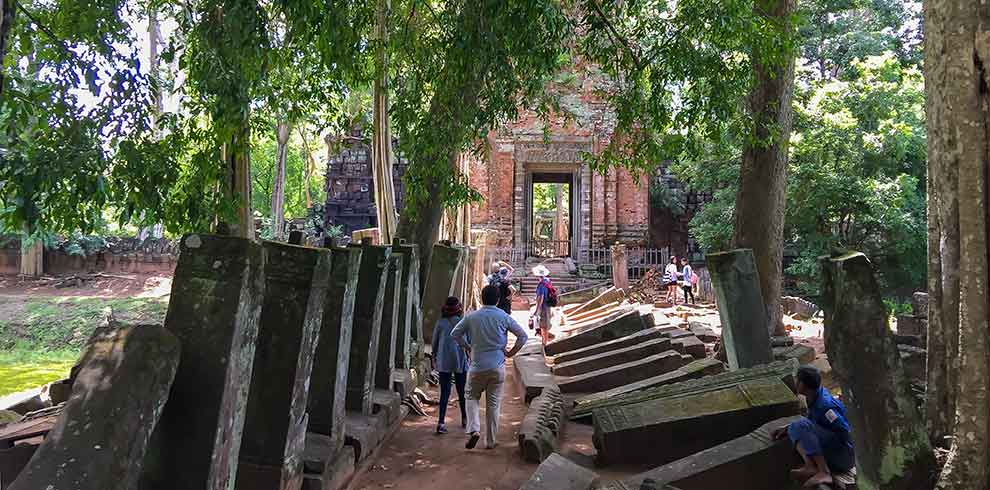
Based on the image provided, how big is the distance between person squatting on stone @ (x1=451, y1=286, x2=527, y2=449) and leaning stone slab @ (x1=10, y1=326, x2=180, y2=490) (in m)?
2.95

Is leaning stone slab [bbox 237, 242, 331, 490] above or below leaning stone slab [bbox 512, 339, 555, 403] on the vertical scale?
above

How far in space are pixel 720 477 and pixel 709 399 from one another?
3.36 ft

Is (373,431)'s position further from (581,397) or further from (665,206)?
(665,206)

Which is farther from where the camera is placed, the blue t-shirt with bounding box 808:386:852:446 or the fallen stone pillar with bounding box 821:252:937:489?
the blue t-shirt with bounding box 808:386:852:446

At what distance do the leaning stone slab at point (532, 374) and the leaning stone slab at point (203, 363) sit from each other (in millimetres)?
4569

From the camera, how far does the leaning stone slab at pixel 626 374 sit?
7219mm

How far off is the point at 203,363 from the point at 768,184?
709cm

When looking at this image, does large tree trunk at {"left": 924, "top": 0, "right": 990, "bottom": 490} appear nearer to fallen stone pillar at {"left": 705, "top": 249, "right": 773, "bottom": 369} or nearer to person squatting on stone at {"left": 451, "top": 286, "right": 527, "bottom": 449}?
fallen stone pillar at {"left": 705, "top": 249, "right": 773, "bottom": 369}

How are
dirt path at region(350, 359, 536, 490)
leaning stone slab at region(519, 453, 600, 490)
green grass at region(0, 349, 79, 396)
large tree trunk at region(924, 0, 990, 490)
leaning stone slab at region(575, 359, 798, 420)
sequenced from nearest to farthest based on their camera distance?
large tree trunk at region(924, 0, 990, 490), leaning stone slab at region(519, 453, 600, 490), dirt path at region(350, 359, 536, 490), leaning stone slab at region(575, 359, 798, 420), green grass at region(0, 349, 79, 396)

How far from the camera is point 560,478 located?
4.07 meters

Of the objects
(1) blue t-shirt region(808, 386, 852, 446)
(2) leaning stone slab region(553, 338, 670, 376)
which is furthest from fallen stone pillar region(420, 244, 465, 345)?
(1) blue t-shirt region(808, 386, 852, 446)

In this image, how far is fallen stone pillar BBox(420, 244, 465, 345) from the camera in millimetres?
8883

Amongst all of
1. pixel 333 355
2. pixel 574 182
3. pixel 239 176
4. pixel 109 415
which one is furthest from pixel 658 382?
pixel 574 182

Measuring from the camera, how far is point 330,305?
4.86 meters
